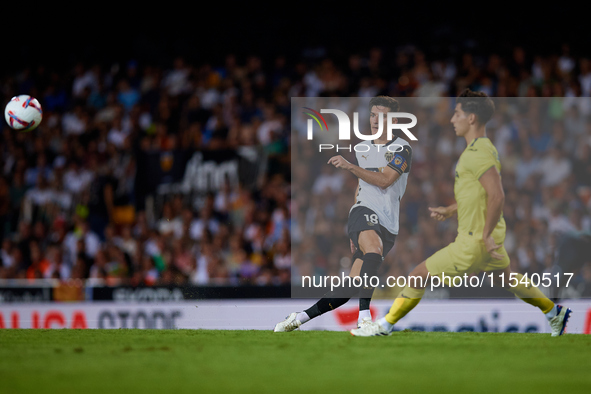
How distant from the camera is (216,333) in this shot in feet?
26.5

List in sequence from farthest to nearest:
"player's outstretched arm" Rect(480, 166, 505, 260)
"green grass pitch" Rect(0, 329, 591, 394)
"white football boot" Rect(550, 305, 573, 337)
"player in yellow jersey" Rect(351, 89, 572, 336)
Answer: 1. "player's outstretched arm" Rect(480, 166, 505, 260)
2. "white football boot" Rect(550, 305, 573, 337)
3. "player in yellow jersey" Rect(351, 89, 572, 336)
4. "green grass pitch" Rect(0, 329, 591, 394)

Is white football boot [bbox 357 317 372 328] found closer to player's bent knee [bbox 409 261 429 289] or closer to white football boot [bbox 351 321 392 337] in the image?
white football boot [bbox 351 321 392 337]

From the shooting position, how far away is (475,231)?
7.68 metres

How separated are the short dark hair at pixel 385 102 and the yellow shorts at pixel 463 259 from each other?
1.85 metres

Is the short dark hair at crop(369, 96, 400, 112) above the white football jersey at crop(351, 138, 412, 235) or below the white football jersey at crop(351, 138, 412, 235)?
above

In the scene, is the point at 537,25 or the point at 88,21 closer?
the point at 537,25

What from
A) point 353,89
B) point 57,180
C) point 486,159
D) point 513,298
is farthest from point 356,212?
point 57,180

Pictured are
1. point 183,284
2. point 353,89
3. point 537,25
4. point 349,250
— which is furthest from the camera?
point 537,25

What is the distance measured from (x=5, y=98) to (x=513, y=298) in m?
13.1

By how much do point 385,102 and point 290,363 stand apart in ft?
13.1

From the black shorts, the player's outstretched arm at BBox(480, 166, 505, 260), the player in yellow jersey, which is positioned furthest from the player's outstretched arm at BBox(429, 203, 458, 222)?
the black shorts

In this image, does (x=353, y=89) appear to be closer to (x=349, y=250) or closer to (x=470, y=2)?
(x=470, y=2)

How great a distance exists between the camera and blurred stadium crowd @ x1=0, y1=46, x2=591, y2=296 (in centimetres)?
946

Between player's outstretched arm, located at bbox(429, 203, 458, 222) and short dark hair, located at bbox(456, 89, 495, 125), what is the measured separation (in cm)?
99
